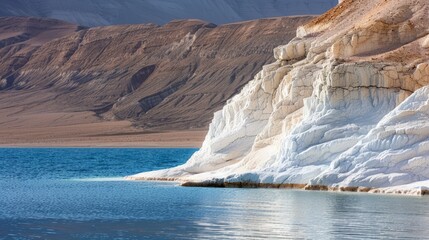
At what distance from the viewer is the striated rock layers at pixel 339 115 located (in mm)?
36844

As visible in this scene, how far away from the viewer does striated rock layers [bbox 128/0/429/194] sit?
3684 centimetres

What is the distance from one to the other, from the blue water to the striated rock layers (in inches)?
58.5

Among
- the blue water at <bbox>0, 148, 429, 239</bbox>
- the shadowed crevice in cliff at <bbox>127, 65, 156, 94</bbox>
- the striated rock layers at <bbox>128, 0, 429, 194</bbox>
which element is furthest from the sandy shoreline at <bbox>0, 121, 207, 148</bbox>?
the blue water at <bbox>0, 148, 429, 239</bbox>

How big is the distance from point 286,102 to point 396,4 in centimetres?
650

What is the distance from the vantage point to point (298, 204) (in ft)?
107

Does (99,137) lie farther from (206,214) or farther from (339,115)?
(206,214)

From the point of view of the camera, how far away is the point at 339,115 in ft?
133

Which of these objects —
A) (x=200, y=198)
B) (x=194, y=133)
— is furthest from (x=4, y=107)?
(x=200, y=198)

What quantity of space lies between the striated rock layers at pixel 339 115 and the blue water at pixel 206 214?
4.88 feet

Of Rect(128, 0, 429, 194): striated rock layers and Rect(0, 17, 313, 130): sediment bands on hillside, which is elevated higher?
Rect(0, 17, 313, 130): sediment bands on hillside

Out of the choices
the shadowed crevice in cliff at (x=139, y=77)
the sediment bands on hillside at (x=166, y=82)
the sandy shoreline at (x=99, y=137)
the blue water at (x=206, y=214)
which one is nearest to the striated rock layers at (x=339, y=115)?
the blue water at (x=206, y=214)

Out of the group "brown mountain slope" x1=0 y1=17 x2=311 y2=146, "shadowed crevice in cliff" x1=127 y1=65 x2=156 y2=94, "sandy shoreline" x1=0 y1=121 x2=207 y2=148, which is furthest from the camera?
"shadowed crevice in cliff" x1=127 y1=65 x2=156 y2=94

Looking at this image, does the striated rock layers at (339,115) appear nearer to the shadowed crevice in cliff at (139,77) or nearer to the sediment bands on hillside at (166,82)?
the sediment bands on hillside at (166,82)

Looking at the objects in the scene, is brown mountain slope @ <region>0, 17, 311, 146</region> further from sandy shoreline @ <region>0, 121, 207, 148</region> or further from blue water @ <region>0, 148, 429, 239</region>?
blue water @ <region>0, 148, 429, 239</region>
